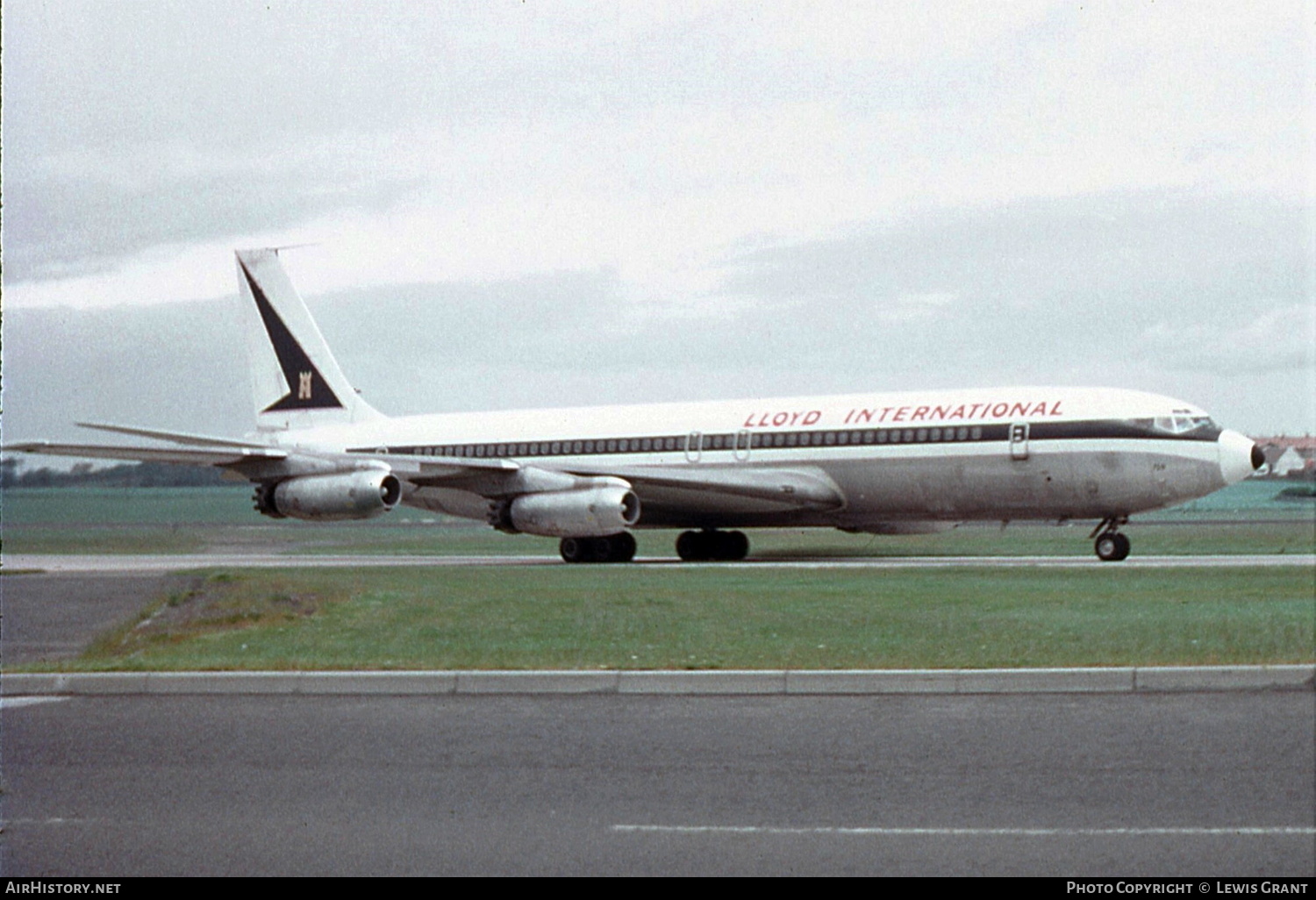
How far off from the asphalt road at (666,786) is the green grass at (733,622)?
1408 mm

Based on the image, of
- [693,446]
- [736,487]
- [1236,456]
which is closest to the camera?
[1236,456]

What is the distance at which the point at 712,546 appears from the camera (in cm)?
3431

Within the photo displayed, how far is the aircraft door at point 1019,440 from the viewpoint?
28453mm

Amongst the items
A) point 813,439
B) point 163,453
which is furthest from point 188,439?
point 813,439

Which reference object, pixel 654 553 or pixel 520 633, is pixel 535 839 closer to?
pixel 520 633

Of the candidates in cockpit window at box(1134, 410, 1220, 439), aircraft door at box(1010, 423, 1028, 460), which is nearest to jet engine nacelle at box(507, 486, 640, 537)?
aircraft door at box(1010, 423, 1028, 460)

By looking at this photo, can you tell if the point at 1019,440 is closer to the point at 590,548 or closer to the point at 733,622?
the point at 590,548

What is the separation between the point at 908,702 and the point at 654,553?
1082 inches

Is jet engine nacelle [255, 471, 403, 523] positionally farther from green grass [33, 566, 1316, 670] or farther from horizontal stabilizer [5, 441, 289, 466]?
green grass [33, 566, 1316, 670]

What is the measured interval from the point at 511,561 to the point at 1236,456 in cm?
1408

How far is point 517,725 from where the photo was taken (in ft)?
31.8

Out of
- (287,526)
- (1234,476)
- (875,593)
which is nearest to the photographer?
(875,593)
